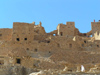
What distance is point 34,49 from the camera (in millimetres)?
33875

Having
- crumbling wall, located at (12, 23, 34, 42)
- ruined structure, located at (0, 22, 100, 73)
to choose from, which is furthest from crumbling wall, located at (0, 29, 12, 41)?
crumbling wall, located at (12, 23, 34, 42)

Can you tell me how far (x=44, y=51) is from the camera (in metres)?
33.8

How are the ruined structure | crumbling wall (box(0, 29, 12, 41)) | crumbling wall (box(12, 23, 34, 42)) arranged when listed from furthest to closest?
1. crumbling wall (box(0, 29, 12, 41))
2. crumbling wall (box(12, 23, 34, 42))
3. the ruined structure

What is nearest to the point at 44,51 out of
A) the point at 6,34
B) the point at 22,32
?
the point at 22,32

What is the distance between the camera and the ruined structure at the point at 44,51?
98.7ft

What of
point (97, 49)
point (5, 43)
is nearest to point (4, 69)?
point (5, 43)

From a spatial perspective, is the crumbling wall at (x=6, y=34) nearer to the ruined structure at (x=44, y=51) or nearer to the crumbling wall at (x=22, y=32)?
the ruined structure at (x=44, y=51)

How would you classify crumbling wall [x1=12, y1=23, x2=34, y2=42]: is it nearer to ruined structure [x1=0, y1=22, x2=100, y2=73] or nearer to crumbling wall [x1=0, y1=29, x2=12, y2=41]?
ruined structure [x1=0, y1=22, x2=100, y2=73]

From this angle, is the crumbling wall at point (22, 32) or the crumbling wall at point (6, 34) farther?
the crumbling wall at point (6, 34)

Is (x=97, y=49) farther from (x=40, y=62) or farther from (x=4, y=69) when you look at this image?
(x=4, y=69)

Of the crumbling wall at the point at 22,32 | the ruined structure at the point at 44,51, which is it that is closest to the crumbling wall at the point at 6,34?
the ruined structure at the point at 44,51

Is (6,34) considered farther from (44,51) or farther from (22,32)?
(44,51)

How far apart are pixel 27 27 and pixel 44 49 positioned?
16.5 feet

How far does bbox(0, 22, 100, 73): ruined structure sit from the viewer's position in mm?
30078
